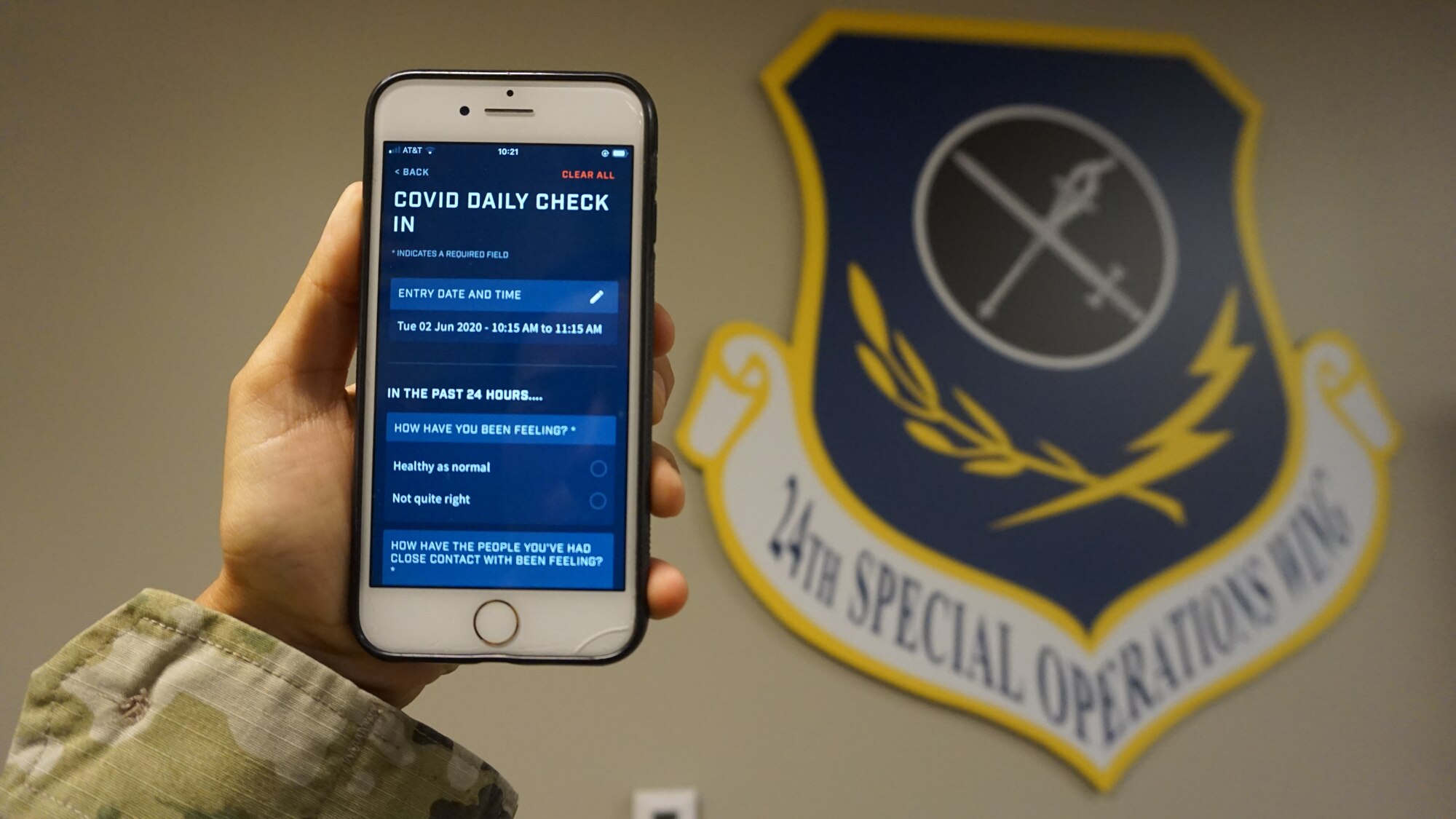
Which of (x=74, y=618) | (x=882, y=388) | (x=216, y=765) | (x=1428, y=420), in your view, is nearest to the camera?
(x=216, y=765)

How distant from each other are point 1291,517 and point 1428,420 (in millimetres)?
241

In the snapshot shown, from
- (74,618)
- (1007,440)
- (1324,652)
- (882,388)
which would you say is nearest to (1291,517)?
(1324,652)

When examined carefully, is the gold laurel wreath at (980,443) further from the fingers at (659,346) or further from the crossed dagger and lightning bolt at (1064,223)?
the fingers at (659,346)

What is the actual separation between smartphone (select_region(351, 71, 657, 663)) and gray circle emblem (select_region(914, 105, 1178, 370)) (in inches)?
23.7

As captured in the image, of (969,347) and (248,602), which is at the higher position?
(969,347)

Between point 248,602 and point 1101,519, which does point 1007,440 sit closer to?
point 1101,519

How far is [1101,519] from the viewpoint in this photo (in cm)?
97

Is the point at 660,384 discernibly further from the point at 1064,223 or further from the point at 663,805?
the point at 1064,223

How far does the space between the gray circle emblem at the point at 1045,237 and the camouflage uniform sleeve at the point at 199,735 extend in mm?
782

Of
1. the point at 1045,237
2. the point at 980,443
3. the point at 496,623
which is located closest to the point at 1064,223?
the point at 1045,237

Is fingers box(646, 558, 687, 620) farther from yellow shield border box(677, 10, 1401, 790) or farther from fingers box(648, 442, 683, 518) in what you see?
yellow shield border box(677, 10, 1401, 790)

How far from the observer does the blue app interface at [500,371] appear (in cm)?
44

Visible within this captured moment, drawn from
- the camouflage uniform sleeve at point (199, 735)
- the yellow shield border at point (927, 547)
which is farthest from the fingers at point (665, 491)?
the yellow shield border at point (927, 547)

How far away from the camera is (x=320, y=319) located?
0.46 meters
